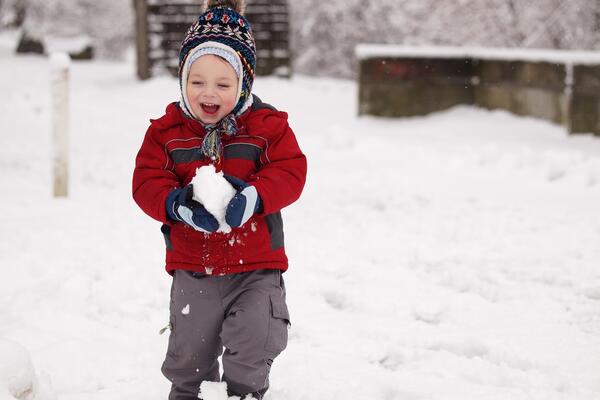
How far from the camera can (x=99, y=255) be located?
537cm

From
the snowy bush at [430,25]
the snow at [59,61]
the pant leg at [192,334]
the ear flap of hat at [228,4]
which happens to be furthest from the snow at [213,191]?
the snowy bush at [430,25]

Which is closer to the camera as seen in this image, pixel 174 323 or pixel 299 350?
pixel 174 323

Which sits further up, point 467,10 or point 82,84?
point 467,10

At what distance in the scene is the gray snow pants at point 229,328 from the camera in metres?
2.88

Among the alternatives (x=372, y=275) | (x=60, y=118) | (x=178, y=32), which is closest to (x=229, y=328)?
(x=372, y=275)

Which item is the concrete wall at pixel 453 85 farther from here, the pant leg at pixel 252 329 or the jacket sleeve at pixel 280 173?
the pant leg at pixel 252 329

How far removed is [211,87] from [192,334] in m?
0.91

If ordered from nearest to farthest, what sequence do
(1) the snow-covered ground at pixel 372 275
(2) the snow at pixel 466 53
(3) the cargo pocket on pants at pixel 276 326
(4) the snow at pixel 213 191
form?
(4) the snow at pixel 213 191, (3) the cargo pocket on pants at pixel 276 326, (1) the snow-covered ground at pixel 372 275, (2) the snow at pixel 466 53

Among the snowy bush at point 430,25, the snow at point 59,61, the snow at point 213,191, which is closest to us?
the snow at point 213,191

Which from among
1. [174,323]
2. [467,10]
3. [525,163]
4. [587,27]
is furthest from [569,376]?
[467,10]

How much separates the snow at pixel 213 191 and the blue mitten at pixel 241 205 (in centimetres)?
2

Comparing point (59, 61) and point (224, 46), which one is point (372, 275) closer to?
point (224, 46)

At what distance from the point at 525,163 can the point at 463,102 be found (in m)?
4.16

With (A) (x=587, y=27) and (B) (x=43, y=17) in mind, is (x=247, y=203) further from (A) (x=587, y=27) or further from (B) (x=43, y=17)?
(B) (x=43, y=17)
